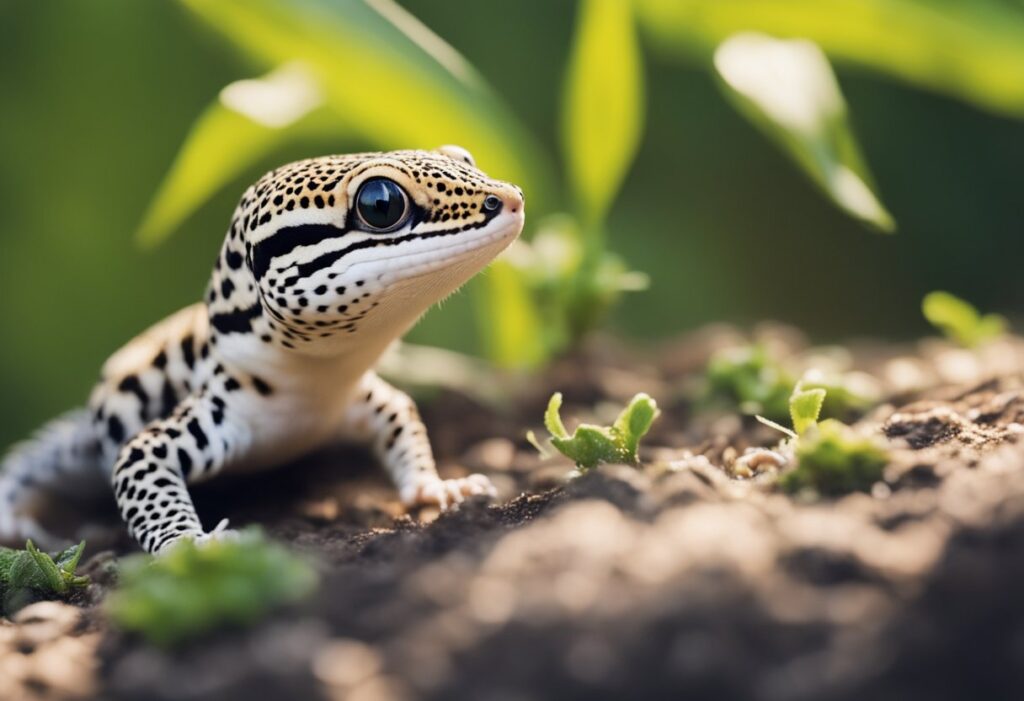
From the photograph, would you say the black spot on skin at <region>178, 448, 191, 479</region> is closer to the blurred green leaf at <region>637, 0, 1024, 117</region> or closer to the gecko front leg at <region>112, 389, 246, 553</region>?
the gecko front leg at <region>112, 389, 246, 553</region>

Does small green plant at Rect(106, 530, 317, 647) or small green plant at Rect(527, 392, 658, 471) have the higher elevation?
small green plant at Rect(527, 392, 658, 471)

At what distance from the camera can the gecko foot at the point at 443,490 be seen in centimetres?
338

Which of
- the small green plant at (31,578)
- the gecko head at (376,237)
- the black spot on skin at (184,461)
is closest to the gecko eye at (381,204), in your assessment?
the gecko head at (376,237)

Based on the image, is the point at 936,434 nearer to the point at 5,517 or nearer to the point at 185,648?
the point at 185,648

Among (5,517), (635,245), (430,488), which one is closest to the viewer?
(430,488)

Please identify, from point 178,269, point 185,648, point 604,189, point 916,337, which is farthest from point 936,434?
point 178,269

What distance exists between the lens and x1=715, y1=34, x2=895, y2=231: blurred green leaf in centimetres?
379

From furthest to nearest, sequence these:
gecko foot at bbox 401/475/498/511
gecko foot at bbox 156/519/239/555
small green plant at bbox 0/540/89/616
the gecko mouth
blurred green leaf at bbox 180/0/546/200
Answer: blurred green leaf at bbox 180/0/546/200 < gecko foot at bbox 401/475/498/511 < the gecko mouth < gecko foot at bbox 156/519/239/555 < small green plant at bbox 0/540/89/616

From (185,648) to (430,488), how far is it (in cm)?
159

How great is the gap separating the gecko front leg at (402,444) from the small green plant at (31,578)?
111 cm

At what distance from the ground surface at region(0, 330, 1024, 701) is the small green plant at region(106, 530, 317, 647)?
0.04 metres

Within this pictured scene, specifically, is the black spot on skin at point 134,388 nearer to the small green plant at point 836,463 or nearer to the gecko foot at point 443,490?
the gecko foot at point 443,490

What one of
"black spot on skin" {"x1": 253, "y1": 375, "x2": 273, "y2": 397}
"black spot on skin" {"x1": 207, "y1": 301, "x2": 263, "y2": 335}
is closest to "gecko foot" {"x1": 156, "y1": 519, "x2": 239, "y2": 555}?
"black spot on skin" {"x1": 253, "y1": 375, "x2": 273, "y2": 397}

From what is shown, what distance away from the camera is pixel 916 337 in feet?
24.2
